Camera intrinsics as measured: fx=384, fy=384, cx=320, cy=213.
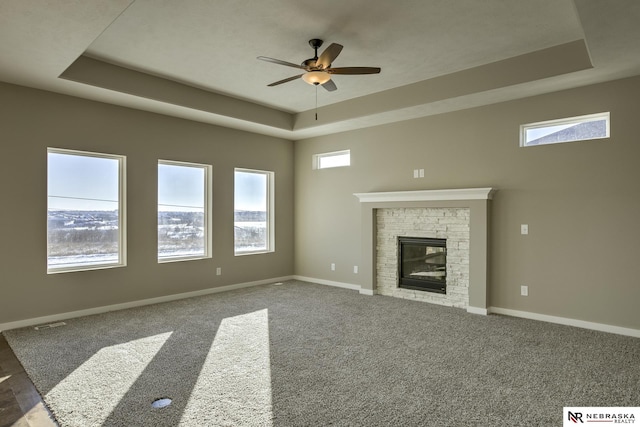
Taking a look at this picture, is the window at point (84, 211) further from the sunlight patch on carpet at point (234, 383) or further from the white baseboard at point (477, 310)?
the white baseboard at point (477, 310)

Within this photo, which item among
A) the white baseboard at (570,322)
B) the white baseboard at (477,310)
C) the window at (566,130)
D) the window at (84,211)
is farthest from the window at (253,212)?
the window at (566,130)

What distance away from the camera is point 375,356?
349 centimetres

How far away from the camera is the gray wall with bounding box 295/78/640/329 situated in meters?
4.17

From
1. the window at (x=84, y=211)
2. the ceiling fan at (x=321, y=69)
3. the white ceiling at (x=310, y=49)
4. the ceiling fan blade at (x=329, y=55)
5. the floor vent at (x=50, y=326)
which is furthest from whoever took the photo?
the window at (x=84, y=211)

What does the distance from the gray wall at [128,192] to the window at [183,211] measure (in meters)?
0.13

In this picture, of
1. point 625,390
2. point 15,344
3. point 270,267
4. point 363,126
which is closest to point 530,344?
point 625,390

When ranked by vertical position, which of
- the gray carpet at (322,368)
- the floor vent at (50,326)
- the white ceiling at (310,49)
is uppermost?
the white ceiling at (310,49)

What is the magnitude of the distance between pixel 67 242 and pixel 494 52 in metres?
5.53

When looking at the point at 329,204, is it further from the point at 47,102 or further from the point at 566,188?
the point at 47,102

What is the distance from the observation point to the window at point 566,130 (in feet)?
14.3

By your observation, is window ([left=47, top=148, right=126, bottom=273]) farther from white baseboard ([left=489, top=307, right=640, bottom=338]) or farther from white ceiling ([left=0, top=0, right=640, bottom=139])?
white baseboard ([left=489, top=307, right=640, bottom=338])

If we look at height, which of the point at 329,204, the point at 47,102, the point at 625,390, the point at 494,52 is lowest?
the point at 625,390

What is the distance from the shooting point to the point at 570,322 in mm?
4488

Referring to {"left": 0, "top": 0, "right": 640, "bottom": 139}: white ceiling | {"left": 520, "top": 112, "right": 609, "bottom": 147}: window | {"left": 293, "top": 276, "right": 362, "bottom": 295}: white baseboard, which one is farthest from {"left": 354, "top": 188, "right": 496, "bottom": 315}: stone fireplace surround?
{"left": 0, "top": 0, "right": 640, "bottom": 139}: white ceiling
